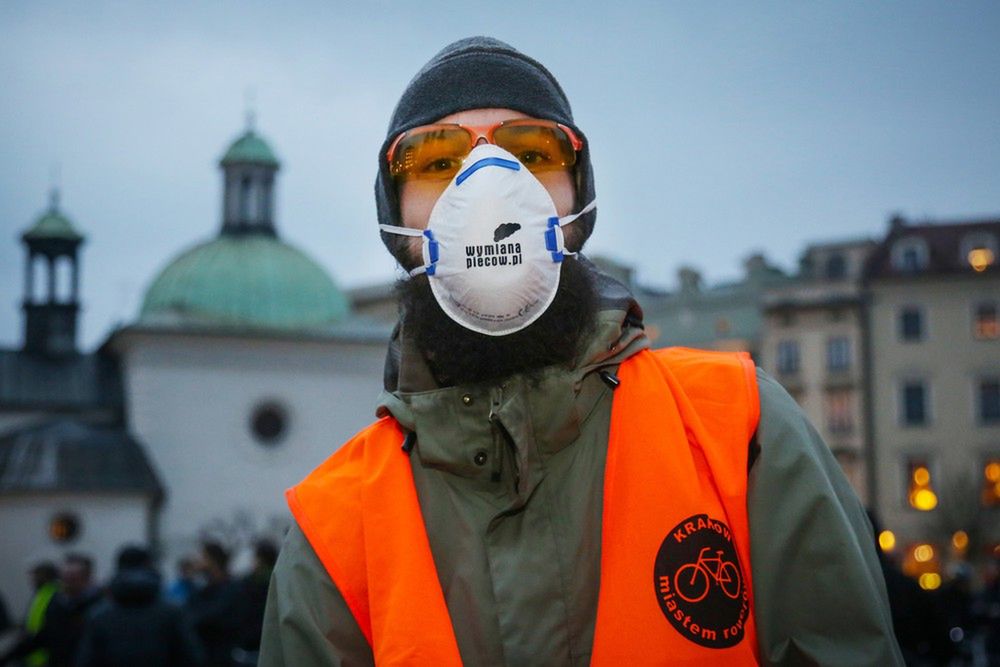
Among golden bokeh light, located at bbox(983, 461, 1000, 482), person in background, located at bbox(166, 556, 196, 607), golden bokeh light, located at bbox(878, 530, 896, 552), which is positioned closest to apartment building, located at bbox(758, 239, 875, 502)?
golden bokeh light, located at bbox(983, 461, 1000, 482)

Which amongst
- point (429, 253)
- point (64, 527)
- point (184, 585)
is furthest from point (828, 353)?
point (429, 253)

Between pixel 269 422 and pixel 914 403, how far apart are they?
2180 centimetres

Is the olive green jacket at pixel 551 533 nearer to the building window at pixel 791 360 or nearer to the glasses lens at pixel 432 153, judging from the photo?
the glasses lens at pixel 432 153

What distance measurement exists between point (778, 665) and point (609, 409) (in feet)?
1.78

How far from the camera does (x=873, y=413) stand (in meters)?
44.1

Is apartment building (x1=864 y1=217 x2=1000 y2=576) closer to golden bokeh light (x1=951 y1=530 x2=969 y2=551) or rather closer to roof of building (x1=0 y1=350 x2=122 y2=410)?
golden bokeh light (x1=951 y1=530 x2=969 y2=551)

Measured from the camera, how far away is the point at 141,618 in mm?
7723

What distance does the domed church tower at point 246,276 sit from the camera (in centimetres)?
4466

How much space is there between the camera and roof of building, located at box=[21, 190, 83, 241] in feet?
155

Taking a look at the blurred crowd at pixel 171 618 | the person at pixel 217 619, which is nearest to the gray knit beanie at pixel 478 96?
the blurred crowd at pixel 171 618

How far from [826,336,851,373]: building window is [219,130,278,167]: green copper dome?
21.8 metres

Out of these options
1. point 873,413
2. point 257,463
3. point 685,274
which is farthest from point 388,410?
point 685,274

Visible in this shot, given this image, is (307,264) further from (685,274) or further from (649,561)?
(649,561)

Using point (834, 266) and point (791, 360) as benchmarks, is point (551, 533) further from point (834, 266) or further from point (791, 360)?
point (834, 266)
